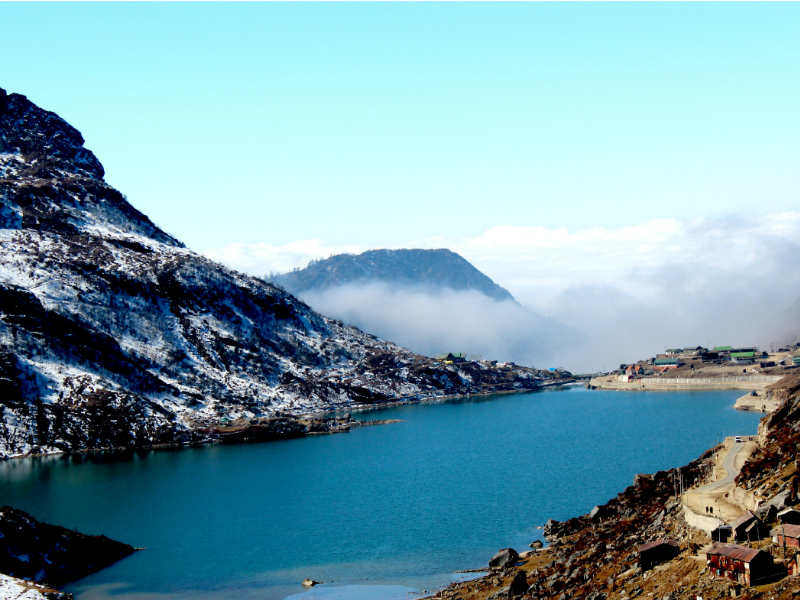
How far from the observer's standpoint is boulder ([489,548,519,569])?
245ft

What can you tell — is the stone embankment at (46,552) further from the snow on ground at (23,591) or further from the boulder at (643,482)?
the boulder at (643,482)

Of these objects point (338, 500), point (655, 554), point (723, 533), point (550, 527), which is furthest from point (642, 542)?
point (338, 500)

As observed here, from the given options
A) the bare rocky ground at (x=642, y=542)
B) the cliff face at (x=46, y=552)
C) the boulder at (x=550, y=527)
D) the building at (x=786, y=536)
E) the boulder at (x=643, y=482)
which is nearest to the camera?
the building at (x=786, y=536)

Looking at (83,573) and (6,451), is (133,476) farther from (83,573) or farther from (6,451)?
(83,573)

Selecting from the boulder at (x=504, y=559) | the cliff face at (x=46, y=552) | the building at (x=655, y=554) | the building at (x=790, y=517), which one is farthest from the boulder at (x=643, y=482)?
the cliff face at (x=46, y=552)

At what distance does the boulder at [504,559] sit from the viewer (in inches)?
2935

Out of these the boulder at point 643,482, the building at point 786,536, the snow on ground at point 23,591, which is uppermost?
the building at point 786,536

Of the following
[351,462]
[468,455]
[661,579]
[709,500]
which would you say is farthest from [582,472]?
[661,579]

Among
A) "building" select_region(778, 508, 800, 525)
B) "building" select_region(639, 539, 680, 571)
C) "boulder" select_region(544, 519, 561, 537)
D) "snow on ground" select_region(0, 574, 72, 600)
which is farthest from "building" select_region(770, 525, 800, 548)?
"snow on ground" select_region(0, 574, 72, 600)

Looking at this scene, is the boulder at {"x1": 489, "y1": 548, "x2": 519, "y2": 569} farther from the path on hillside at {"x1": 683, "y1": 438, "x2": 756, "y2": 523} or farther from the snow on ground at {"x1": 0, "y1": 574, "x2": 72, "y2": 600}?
the snow on ground at {"x1": 0, "y1": 574, "x2": 72, "y2": 600}

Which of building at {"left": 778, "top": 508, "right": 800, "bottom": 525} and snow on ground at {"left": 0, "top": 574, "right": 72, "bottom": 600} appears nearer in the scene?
building at {"left": 778, "top": 508, "right": 800, "bottom": 525}

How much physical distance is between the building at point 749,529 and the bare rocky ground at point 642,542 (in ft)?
3.03

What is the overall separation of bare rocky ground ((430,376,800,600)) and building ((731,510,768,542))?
92 cm

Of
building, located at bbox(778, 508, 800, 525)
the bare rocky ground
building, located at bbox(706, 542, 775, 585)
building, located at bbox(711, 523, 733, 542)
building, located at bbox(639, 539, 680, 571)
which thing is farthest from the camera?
building, located at bbox(639, 539, 680, 571)
